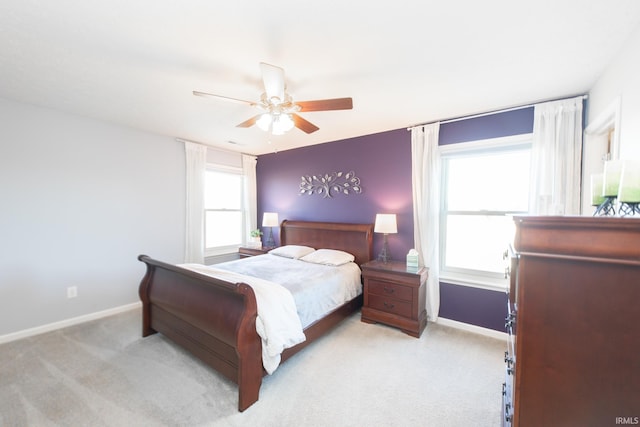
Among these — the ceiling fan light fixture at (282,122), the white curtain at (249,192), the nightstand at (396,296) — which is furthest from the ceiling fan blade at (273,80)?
the white curtain at (249,192)

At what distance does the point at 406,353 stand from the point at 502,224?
1817mm

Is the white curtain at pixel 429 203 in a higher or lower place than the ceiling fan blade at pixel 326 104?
lower

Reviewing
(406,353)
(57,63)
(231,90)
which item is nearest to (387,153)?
(231,90)

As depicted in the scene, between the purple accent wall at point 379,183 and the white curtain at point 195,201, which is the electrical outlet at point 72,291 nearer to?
the white curtain at point 195,201

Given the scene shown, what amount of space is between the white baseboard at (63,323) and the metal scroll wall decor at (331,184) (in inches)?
122

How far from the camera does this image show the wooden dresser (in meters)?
0.79

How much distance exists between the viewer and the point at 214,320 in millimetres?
1985

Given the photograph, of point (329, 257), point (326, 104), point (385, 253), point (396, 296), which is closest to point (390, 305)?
point (396, 296)

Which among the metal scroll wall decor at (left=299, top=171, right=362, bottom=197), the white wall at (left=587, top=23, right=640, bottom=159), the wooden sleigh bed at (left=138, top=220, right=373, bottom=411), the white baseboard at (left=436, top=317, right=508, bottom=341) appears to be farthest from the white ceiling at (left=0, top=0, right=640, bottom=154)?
the white baseboard at (left=436, top=317, right=508, bottom=341)

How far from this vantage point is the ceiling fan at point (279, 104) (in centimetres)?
179

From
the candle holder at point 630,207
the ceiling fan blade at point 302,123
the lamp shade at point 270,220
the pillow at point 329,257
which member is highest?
the ceiling fan blade at point 302,123

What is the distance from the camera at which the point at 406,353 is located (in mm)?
2477

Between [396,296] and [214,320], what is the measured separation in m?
1.97

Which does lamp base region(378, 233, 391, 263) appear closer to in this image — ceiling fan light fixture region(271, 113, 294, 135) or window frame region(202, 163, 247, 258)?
ceiling fan light fixture region(271, 113, 294, 135)
